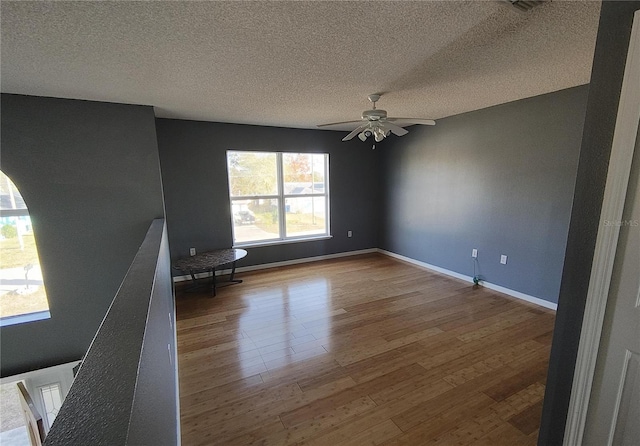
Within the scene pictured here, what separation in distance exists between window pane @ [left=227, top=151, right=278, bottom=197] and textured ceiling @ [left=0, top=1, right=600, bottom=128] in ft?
4.62

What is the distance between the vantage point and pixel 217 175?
167 inches

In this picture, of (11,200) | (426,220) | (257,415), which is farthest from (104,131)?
(426,220)

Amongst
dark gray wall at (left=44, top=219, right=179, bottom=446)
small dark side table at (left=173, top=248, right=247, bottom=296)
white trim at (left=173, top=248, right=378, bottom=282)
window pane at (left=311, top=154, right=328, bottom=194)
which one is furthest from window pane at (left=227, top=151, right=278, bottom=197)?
dark gray wall at (left=44, top=219, right=179, bottom=446)

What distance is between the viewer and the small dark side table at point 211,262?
3.59m

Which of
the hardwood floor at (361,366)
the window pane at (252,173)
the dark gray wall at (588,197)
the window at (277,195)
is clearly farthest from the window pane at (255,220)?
the dark gray wall at (588,197)

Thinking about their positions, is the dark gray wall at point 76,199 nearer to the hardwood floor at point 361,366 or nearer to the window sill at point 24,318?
the window sill at point 24,318

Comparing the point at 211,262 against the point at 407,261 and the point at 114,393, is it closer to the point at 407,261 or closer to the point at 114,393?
the point at 407,261

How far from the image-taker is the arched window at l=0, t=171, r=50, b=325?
279 cm

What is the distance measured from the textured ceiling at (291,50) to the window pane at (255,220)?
Result: 1.84 metres

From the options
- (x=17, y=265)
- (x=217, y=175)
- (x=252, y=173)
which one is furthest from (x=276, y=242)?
(x=17, y=265)

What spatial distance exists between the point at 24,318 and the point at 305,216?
3699 mm

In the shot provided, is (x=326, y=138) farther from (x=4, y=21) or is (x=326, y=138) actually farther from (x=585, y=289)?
(x=585, y=289)

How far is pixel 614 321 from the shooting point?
1.05 metres

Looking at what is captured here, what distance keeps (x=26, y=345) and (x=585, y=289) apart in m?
4.53
